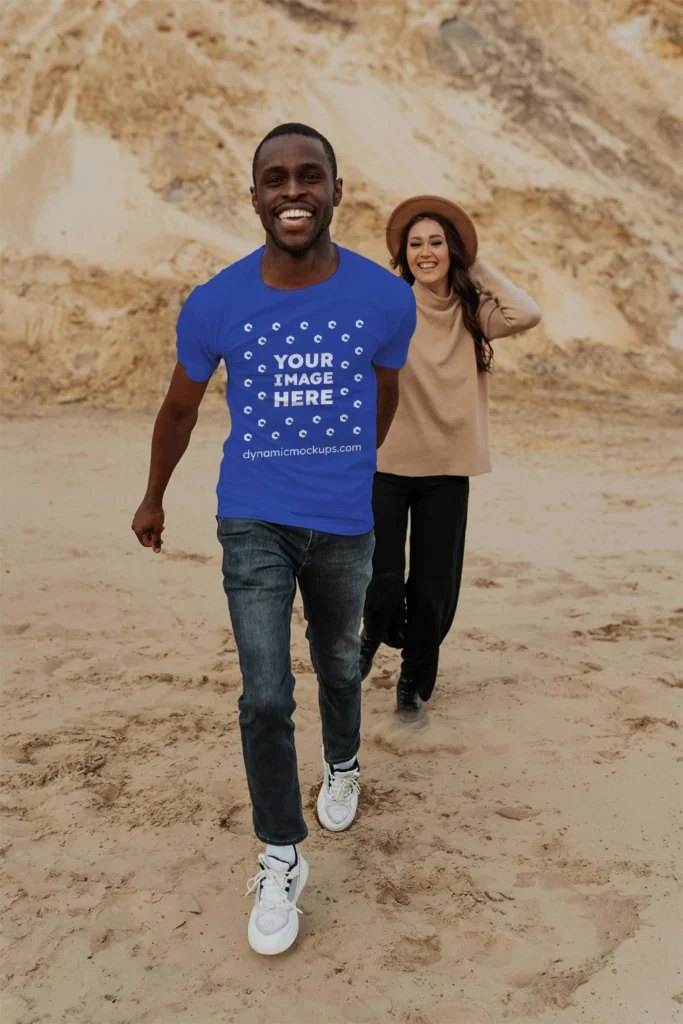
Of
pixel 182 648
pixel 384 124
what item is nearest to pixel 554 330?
pixel 384 124

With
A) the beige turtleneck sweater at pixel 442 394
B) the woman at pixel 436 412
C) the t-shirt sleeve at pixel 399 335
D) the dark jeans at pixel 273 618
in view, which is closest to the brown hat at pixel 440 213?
the woman at pixel 436 412

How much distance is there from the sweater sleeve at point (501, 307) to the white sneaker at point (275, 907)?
6.64 feet

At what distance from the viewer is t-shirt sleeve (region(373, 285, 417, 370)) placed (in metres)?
2.72

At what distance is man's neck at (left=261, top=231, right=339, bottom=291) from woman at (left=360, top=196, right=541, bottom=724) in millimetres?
1089

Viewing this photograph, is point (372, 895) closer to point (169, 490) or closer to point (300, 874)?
point (300, 874)

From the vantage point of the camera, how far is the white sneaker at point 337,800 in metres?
3.28

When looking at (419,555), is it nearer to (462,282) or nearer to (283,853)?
(462,282)

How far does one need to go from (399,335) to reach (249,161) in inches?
520

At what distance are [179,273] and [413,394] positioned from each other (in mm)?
10357

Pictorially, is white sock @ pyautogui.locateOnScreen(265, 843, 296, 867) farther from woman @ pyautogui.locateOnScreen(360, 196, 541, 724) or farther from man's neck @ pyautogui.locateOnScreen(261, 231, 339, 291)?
man's neck @ pyautogui.locateOnScreen(261, 231, 339, 291)

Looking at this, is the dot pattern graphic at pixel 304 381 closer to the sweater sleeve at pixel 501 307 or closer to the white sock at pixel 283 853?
the white sock at pixel 283 853

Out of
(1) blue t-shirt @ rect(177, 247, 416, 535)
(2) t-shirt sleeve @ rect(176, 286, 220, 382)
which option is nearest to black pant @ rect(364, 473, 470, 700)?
(1) blue t-shirt @ rect(177, 247, 416, 535)

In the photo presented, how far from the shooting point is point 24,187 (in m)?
13.8

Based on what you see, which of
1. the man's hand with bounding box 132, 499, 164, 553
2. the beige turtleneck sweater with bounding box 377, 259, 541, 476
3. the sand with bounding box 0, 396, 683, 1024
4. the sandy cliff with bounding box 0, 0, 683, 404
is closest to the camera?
the sand with bounding box 0, 396, 683, 1024
